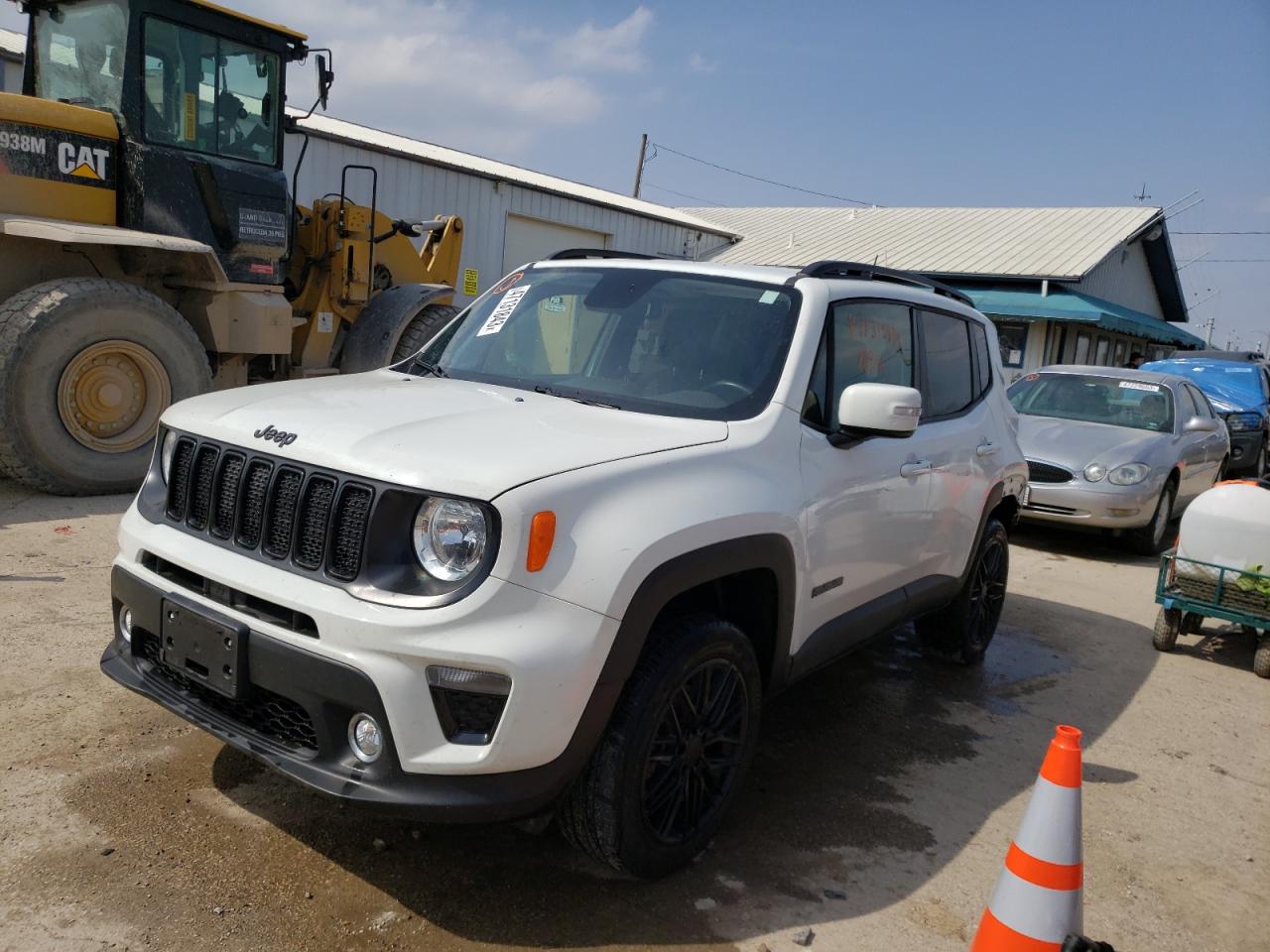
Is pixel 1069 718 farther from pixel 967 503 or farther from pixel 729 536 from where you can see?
pixel 729 536

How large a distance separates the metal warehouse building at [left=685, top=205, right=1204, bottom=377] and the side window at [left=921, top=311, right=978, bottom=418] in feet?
46.2

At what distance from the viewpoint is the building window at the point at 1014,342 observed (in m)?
21.5

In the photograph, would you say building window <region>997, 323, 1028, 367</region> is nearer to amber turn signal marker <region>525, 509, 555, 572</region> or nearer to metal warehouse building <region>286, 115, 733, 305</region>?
metal warehouse building <region>286, 115, 733, 305</region>

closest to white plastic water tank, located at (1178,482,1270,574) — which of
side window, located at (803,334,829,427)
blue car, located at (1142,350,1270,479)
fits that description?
side window, located at (803,334,829,427)

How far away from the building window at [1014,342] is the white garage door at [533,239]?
8993 mm

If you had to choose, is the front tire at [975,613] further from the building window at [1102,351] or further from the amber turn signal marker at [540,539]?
the building window at [1102,351]

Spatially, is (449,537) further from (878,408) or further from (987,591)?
(987,591)

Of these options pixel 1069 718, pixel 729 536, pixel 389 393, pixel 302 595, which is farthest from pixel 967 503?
pixel 302 595

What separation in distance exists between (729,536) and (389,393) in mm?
1265

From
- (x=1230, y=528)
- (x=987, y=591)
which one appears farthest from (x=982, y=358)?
(x=1230, y=528)

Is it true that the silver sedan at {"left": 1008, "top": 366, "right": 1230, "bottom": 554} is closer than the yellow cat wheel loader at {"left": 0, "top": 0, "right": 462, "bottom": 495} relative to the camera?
No

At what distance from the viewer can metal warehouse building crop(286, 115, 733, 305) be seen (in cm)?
1523

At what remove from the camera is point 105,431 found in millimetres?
6984

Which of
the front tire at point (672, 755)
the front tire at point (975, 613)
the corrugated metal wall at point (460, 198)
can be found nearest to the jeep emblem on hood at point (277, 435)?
the front tire at point (672, 755)
